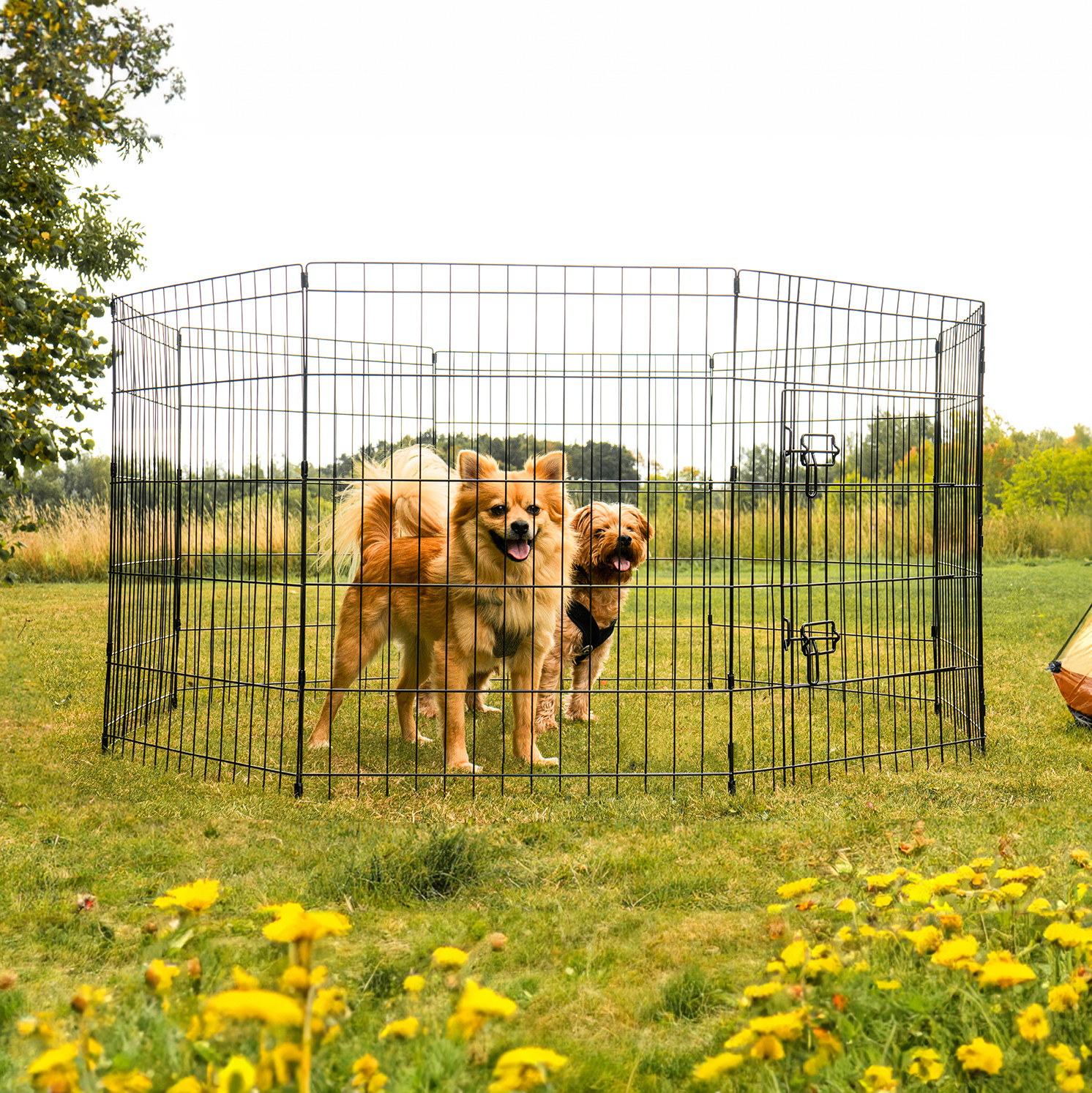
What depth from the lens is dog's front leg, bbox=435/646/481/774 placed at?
4.85m

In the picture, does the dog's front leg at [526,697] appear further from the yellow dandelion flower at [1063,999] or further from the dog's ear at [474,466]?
the yellow dandelion flower at [1063,999]

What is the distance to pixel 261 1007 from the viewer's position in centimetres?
151

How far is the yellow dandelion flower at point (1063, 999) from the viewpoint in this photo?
2.17m

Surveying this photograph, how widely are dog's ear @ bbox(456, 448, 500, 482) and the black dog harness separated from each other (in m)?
1.40

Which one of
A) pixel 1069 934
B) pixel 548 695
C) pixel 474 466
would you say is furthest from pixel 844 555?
pixel 1069 934

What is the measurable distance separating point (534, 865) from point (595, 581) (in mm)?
2708

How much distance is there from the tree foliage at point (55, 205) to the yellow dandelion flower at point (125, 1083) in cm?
383

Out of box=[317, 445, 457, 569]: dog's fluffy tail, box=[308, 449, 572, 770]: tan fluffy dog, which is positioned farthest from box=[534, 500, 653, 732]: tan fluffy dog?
box=[317, 445, 457, 569]: dog's fluffy tail

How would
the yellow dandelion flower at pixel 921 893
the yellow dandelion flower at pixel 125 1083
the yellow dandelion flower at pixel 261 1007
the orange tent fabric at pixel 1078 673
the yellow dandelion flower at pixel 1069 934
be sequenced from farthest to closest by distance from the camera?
the orange tent fabric at pixel 1078 673, the yellow dandelion flower at pixel 921 893, the yellow dandelion flower at pixel 1069 934, the yellow dandelion flower at pixel 125 1083, the yellow dandelion flower at pixel 261 1007

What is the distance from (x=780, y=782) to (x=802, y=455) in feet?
5.62

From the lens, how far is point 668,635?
35.1 feet

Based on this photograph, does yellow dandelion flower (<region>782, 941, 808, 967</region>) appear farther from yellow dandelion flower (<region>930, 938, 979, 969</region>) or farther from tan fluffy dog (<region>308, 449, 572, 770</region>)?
tan fluffy dog (<region>308, 449, 572, 770</region>)

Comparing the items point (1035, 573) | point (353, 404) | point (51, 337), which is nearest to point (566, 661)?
point (353, 404)

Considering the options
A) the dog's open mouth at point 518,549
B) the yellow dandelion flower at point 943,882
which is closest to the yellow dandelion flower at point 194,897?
the yellow dandelion flower at point 943,882
